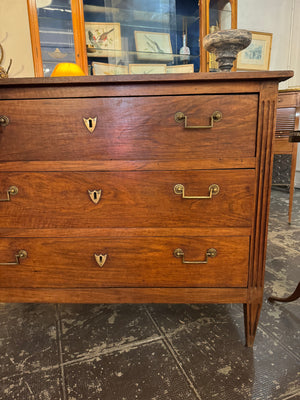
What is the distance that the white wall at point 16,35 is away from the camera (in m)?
2.05

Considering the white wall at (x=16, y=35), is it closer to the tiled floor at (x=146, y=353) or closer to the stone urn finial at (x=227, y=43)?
Result: the stone urn finial at (x=227, y=43)

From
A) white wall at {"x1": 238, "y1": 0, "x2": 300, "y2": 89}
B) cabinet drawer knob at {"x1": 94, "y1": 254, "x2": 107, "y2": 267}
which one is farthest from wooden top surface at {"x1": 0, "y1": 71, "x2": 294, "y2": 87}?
white wall at {"x1": 238, "y1": 0, "x2": 300, "y2": 89}

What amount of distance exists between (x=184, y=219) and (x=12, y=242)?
608 mm

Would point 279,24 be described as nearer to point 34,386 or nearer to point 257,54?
point 257,54

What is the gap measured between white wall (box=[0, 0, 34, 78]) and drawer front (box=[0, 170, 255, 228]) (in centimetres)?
178

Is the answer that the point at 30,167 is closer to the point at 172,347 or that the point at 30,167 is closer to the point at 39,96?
the point at 39,96

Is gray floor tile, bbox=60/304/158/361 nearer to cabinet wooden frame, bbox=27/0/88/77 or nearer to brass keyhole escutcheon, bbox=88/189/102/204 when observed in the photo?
brass keyhole escutcheon, bbox=88/189/102/204

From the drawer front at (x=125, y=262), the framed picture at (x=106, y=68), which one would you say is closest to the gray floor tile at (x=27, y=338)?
the drawer front at (x=125, y=262)

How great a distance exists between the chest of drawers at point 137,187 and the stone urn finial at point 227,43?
0.24m

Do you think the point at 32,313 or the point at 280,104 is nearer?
the point at 32,313

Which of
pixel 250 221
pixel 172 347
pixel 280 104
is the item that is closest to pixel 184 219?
pixel 250 221

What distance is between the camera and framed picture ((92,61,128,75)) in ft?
7.02

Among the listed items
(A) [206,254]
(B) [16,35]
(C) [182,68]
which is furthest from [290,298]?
(B) [16,35]

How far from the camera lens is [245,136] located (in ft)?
2.68
